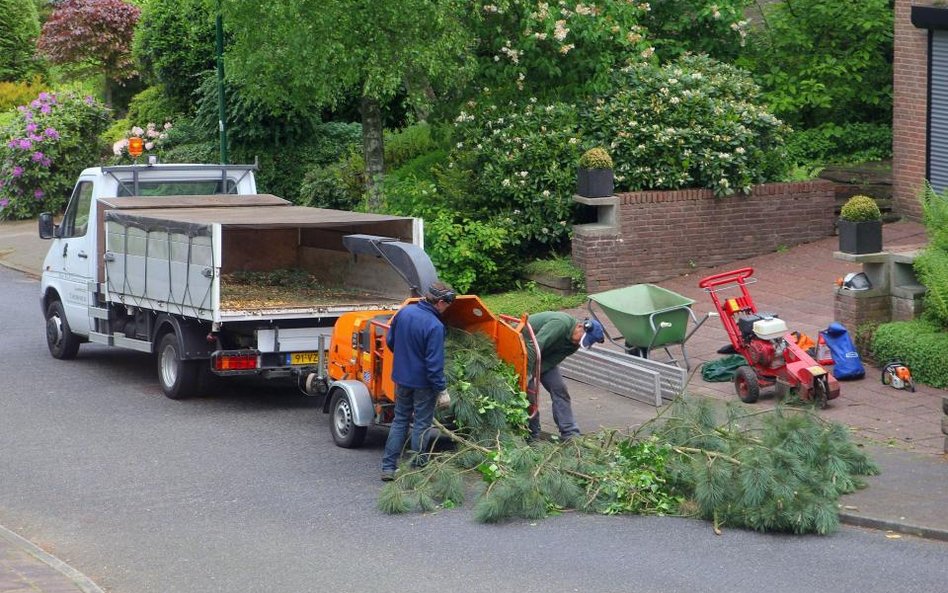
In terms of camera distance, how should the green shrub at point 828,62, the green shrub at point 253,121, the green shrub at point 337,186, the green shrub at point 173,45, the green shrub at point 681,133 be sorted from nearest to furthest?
the green shrub at point 681,133 < the green shrub at point 828,62 < the green shrub at point 337,186 < the green shrub at point 253,121 < the green shrub at point 173,45

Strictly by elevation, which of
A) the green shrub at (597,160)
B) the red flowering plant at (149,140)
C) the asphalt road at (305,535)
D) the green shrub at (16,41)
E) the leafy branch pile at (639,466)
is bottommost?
the asphalt road at (305,535)

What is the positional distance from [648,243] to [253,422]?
736 centimetres

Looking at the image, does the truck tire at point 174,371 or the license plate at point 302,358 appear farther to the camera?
the truck tire at point 174,371

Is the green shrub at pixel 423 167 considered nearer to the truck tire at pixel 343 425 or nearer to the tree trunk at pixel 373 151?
the tree trunk at pixel 373 151

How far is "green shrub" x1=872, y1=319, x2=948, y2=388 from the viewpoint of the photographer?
12977 mm

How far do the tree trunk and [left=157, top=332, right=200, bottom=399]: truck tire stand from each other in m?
6.67

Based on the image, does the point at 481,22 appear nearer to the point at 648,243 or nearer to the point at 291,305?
the point at 648,243

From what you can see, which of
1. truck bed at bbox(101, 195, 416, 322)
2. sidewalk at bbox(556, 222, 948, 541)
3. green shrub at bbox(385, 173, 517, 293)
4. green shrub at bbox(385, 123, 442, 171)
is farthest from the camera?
green shrub at bbox(385, 123, 442, 171)

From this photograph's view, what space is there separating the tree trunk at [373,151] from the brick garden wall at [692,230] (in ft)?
11.6

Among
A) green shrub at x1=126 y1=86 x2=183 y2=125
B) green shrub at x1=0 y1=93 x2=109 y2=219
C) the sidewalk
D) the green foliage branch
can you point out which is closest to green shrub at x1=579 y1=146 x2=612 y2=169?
the sidewalk

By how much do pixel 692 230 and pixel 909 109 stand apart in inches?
135

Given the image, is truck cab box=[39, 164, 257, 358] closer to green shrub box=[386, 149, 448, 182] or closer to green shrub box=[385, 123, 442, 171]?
green shrub box=[386, 149, 448, 182]

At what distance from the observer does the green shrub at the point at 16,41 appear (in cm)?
4009

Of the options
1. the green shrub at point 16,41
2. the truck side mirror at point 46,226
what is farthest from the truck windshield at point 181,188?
the green shrub at point 16,41
